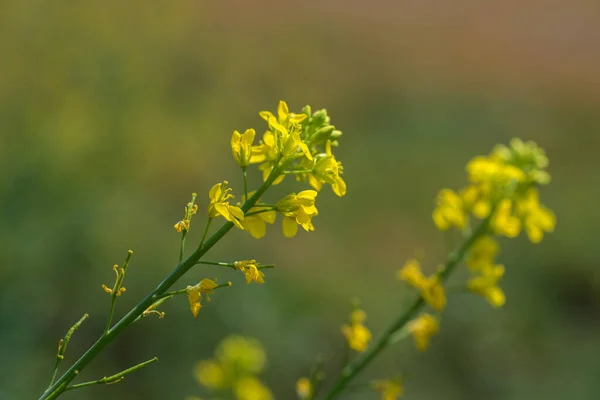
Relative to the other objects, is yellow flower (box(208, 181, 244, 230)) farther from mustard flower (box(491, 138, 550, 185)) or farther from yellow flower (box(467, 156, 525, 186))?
mustard flower (box(491, 138, 550, 185))

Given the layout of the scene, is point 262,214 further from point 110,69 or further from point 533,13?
point 533,13

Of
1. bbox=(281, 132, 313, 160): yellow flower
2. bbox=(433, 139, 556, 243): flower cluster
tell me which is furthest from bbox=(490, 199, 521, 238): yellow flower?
bbox=(281, 132, 313, 160): yellow flower

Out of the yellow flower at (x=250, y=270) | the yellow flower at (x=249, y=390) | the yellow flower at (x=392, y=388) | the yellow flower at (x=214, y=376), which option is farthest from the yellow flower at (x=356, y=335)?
the yellow flower at (x=214, y=376)

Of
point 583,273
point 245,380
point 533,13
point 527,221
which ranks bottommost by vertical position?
point 245,380

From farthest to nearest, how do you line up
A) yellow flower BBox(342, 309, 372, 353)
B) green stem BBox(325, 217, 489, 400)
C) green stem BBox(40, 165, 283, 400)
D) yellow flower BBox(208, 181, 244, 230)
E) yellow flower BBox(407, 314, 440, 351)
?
yellow flower BBox(407, 314, 440, 351) → yellow flower BBox(342, 309, 372, 353) → green stem BBox(325, 217, 489, 400) → yellow flower BBox(208, 181, 244, 230) → green stem BBox(40, 165, 283, 400)

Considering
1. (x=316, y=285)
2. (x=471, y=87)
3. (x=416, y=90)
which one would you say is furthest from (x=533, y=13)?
(x=316, y=285)

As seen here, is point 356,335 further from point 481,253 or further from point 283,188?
point 283,188

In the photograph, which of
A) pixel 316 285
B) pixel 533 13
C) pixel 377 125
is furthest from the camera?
pixel 533 13
